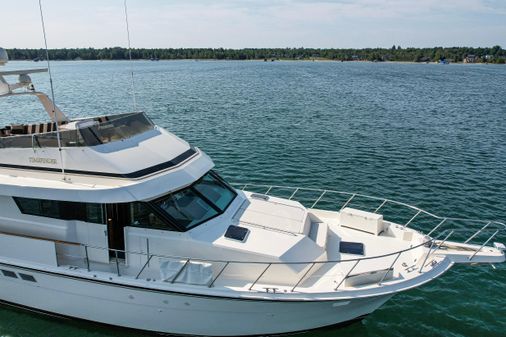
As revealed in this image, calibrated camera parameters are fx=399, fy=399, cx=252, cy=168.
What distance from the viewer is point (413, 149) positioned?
21031 mm

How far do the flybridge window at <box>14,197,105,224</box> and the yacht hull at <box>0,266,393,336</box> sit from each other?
109cm

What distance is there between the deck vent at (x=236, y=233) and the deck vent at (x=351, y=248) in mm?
2058

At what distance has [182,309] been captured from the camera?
7.13m

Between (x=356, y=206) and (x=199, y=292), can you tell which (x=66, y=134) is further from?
(x=356, y=206)

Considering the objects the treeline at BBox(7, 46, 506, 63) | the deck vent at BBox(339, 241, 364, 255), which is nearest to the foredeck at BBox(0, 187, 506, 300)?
the deck vent at BBox(339, 241, 364, 255)

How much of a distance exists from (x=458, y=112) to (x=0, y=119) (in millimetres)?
34760

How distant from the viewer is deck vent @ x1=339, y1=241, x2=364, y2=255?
7.91 metres

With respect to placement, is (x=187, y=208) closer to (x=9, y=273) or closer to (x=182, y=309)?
(x=182, y=309)

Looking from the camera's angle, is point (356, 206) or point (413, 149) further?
point (413, 149)

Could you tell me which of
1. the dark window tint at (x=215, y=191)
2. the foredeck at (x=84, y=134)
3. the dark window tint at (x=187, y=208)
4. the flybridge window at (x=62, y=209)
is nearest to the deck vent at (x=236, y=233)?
the dark window tint at (x=187, y=208)

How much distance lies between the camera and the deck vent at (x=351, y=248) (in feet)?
26.0

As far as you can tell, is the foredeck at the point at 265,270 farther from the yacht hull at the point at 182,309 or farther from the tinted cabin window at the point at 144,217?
the tinted cabin window at the point at 144,217

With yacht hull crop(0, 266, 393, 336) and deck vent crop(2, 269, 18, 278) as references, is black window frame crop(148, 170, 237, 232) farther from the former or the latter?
deck vent crop(2, 269, 18, 278)

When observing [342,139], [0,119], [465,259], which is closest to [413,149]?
[342,139]
